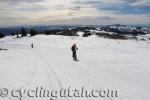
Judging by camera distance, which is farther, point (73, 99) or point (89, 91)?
point (89, 91)

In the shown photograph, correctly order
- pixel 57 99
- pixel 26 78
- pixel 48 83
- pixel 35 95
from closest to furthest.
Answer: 1. pixel 57 99
2. pixel 35 95
3. pixel 48 83
4. pixel 26 78

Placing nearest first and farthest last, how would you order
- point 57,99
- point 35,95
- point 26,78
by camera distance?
point 57,99, point 35,95, point 26,78

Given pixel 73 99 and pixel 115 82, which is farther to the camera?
pixel 115 82

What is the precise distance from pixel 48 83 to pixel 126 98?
15.0 ft

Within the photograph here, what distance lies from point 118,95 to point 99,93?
81 cm

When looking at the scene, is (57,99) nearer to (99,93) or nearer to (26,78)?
(99,93)

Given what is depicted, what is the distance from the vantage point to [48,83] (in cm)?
1322

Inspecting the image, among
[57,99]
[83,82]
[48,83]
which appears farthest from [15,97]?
[83,82]

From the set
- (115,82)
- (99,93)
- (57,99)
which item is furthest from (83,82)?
(57,99)

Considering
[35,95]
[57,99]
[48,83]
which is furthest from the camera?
[48,83]

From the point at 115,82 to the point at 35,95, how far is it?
4539mm

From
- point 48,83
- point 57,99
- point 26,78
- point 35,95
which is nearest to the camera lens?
point 57,99

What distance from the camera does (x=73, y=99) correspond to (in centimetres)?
1014

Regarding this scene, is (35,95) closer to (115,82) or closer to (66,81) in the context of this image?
(66,81)
